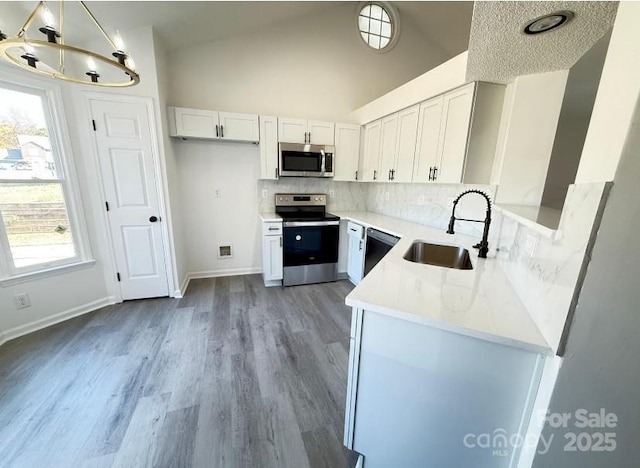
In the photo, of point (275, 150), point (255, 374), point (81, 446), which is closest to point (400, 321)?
point (255, 374)

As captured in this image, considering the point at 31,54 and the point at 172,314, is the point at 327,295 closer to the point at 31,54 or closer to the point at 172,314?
the point at 172,314

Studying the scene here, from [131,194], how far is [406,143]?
3022 millimetres

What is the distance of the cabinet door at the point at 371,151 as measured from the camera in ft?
10.6

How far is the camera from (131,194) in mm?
2641

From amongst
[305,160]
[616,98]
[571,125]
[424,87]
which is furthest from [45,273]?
[571,125]

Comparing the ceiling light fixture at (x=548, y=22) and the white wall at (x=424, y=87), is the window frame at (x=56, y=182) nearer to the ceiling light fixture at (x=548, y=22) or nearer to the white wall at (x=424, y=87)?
the white wall at (x=424, y=87)

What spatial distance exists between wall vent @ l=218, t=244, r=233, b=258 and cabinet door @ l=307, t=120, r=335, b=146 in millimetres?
1952

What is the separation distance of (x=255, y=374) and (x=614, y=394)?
184 cm

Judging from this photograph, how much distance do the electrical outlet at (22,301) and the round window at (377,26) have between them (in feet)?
16.3

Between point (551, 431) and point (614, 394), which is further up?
point (614, 394)

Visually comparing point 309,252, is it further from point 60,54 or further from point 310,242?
point 60,54

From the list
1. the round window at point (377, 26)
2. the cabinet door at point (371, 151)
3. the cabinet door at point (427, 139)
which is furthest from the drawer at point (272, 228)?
the round window at point (377, 26)

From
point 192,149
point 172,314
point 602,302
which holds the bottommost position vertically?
point 172,314

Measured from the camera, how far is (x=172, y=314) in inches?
103
